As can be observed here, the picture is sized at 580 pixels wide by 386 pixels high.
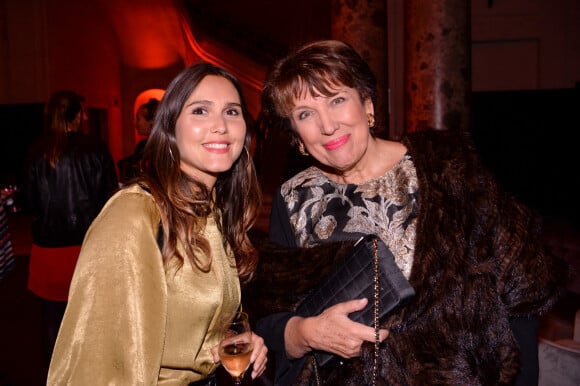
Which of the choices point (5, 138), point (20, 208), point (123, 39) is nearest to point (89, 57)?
point (123, 39)

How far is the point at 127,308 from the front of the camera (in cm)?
147

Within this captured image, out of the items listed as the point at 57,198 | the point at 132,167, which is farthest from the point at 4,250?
the point at 132,167

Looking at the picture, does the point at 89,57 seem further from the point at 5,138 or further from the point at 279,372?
the point at 279,372

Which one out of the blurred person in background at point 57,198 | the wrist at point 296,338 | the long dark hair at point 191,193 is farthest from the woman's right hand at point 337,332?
the blurred person in background at point 57,198

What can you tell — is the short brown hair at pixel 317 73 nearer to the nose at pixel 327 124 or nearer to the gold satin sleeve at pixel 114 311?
the nose at pixel 327 124

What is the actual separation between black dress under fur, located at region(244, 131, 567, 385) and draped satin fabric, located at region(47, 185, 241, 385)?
0.69 m

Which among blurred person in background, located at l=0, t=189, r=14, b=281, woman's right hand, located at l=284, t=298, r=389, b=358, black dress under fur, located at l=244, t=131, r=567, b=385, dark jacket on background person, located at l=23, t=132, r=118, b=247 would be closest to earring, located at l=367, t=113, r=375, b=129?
black dress under fur, located at l=244, t=131, r=567, b=385

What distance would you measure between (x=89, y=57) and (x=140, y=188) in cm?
1420

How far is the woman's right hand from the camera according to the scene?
1.73m

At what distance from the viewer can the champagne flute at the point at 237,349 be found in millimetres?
1628

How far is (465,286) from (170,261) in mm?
1081

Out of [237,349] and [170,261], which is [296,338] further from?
[170,261]

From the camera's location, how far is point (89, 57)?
1416 cm

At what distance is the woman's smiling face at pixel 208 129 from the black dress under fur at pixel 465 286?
2.64 ft
